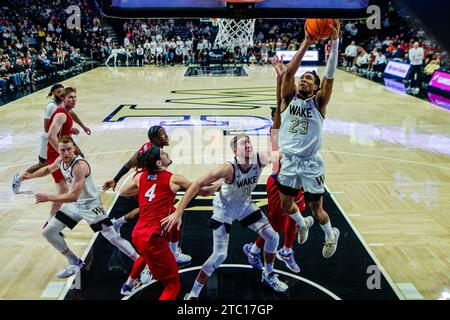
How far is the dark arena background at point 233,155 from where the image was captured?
4.10 metres

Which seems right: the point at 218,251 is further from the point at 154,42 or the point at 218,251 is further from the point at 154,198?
the point at 154,42

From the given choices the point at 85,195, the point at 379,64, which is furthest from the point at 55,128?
the point at 379,64

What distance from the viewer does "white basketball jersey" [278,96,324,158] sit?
4.21 meters

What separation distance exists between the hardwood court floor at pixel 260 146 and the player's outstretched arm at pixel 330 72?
71.2 inches

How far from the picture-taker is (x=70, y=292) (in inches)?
165

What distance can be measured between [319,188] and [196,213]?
2.07 metres

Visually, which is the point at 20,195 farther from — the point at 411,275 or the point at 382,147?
the point at 382,147

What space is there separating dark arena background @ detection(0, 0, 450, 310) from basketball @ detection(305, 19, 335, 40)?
3 cm

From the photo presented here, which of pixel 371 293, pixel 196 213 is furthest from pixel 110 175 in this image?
pixel 371 293

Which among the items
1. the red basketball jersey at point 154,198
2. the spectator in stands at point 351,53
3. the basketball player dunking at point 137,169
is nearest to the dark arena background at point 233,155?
the basketball player dunking at point 137,169

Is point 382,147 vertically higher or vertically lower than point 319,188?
lower

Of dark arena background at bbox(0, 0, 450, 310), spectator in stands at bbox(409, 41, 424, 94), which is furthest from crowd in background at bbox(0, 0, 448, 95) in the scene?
spectator in stands at bbox(409, 41, 424, 94)

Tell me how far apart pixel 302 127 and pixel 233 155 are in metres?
4.13

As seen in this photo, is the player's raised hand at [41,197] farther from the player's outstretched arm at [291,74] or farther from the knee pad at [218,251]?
the player's outstretched arm at [291,74]
